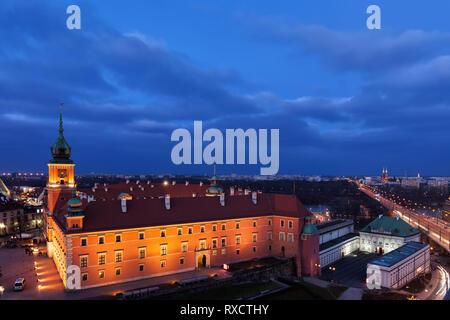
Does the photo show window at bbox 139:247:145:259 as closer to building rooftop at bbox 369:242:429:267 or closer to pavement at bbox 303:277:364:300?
pavement at bbox 303:277:364:300

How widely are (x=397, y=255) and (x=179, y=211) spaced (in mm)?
39824

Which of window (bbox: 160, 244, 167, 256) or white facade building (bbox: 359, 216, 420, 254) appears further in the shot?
white facade building (bbox: 359, 216, 420, 254)

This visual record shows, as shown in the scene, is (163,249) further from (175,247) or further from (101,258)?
(101,258)

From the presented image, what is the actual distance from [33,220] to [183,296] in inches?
2626

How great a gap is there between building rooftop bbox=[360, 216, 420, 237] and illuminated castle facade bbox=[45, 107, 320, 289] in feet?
79.0

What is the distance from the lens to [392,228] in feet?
227

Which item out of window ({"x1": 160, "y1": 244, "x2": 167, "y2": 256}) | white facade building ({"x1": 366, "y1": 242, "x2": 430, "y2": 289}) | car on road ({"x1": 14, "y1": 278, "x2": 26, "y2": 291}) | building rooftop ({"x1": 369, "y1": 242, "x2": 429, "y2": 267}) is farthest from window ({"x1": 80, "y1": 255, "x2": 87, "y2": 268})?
building rooftop ({"x1": 369, "y1": 242, "x2": 429, "y2": 267})

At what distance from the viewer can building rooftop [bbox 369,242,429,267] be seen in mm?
50562

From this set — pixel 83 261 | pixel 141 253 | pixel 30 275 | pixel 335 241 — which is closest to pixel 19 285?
Answer: pixel 30 275

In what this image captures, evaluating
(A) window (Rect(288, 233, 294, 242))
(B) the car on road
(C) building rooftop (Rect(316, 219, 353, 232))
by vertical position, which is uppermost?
(A) window (Rect(288, 233, 294, 242))

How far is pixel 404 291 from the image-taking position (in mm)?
49375

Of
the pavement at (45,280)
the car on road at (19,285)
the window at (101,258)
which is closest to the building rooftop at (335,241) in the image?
the pavement at (45,280)

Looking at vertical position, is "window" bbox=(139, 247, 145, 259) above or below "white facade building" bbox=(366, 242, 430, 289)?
above
